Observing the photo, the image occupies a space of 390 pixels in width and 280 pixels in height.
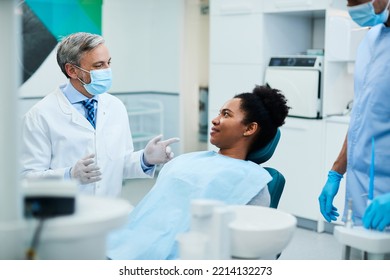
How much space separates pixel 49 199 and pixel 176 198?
1075 mm

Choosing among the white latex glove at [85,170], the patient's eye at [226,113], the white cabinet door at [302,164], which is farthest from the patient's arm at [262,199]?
the white cabinet door at [302,164]

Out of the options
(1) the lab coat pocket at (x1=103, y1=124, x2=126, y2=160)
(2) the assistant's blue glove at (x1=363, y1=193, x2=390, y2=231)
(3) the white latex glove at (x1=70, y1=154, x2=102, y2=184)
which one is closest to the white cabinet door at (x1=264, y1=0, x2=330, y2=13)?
(1) the lab coat pocket at (x1=103, y1=124, x2=126, y2=160)

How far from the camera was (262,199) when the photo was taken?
2.14 m

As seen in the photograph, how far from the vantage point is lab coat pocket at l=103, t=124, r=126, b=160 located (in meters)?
2.57

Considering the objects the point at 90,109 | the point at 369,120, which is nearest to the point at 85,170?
the point at 90,109

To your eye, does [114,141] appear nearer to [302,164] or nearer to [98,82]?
[98,82]

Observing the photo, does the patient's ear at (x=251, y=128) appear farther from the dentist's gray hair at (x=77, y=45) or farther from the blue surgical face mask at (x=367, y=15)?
the dentist's gray hair at (x=77, y=45)

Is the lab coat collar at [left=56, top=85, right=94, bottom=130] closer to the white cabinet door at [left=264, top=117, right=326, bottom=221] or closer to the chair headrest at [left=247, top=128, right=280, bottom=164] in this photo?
the chair headrest at [left=247, top=128, right=280, bottom=164]

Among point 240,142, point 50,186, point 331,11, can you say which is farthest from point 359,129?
point 331,11

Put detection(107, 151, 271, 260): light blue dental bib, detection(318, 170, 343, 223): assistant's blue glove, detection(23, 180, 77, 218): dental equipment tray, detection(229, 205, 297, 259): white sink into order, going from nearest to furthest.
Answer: detection(23, 180, 77, 218): dental equipment tray < detection(229, 205, 297, 259): white sink < detection(107, 151, 271, 260): light blue dental bib < detection(318, 170, 343, 223): assistant's blue glove

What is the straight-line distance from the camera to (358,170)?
2.05 m

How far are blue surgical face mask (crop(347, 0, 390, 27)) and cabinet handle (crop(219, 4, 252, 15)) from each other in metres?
2.35
